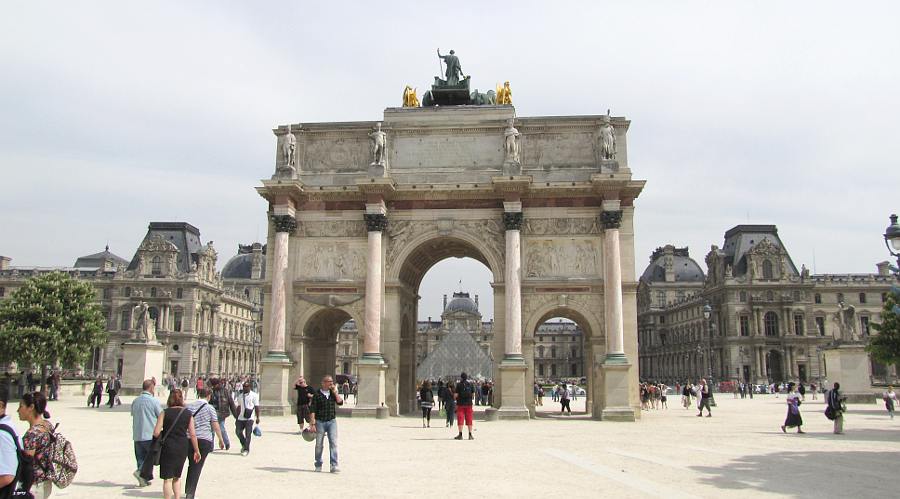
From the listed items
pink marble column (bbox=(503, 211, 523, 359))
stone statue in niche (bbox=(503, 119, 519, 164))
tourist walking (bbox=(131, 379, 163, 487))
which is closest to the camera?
tourist walking (bbox=(131, 379, 163, 487))

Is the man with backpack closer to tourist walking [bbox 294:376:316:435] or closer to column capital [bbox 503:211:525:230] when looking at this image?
tourist walking [bbox 294:376:316:435]

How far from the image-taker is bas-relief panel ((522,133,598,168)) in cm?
2944

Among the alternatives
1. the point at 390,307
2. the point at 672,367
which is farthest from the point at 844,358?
the point at 672,367

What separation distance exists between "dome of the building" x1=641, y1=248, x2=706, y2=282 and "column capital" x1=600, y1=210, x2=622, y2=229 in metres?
89.8

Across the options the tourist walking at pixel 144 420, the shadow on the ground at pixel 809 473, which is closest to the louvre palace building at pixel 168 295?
the tourist walking at pixel 144 420

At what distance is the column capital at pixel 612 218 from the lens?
28156 mm

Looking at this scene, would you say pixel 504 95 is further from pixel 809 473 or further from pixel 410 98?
pixel 809 473

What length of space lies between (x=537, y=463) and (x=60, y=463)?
28.8ft

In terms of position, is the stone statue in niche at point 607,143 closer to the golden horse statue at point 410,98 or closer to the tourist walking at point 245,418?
the golden horse statue at point 410,98

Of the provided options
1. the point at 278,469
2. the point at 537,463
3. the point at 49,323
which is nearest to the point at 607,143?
the point at 537,463

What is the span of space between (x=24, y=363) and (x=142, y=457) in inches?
1158

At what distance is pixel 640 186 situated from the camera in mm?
28422

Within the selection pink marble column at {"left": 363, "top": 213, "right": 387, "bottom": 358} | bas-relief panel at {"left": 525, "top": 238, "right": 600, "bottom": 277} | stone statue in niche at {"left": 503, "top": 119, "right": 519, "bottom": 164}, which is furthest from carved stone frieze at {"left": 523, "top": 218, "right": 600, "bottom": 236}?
pink marble column at {"left": 363, "top": 213, "right": 387, "bottom": 358}

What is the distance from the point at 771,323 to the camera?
83688mm
